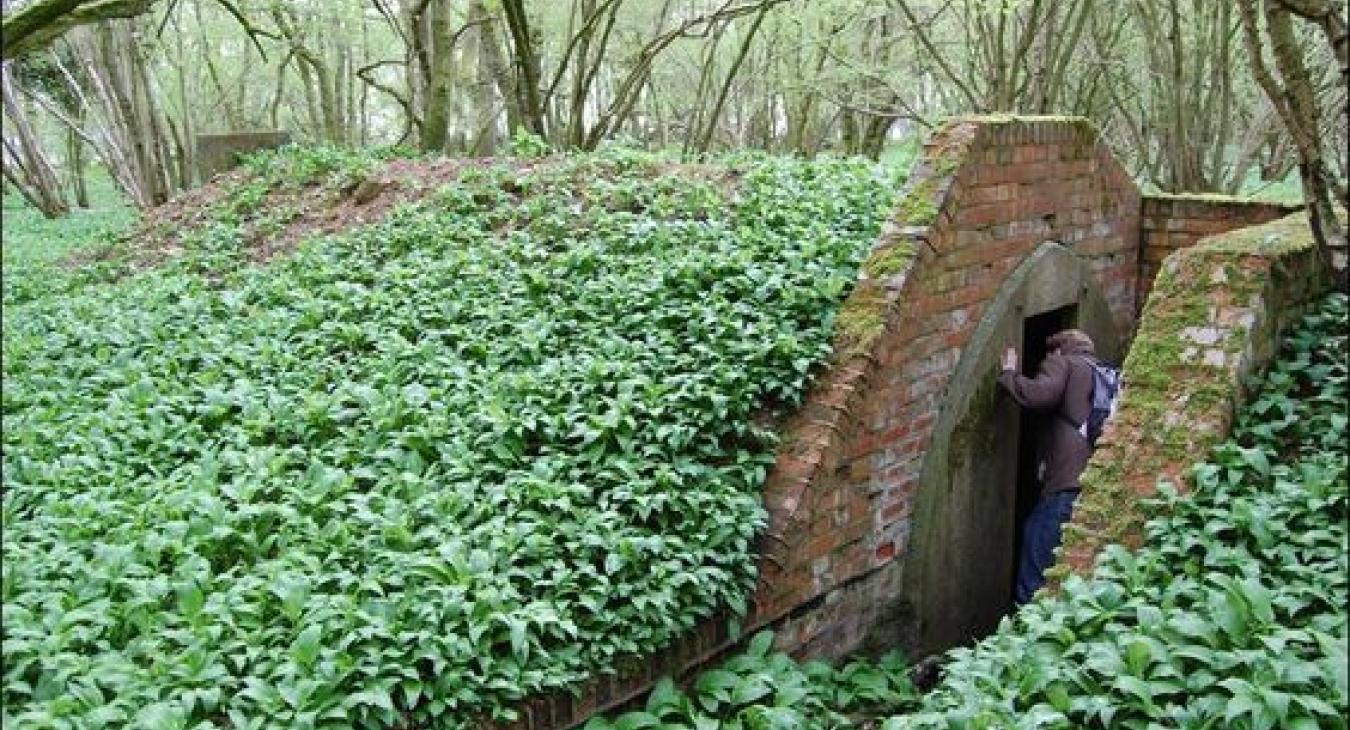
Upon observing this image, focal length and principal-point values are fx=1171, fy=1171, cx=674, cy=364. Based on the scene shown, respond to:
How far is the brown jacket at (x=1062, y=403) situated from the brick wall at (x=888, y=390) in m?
0.49

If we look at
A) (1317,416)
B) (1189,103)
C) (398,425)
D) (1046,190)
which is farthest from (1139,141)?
(398,425)

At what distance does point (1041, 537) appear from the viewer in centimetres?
704

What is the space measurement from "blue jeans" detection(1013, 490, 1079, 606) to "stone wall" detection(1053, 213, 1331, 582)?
1763 millimetres

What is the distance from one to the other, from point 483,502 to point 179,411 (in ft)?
6.46

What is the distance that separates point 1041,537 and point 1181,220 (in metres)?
3.06

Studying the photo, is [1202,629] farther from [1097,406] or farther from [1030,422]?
[1030,422]

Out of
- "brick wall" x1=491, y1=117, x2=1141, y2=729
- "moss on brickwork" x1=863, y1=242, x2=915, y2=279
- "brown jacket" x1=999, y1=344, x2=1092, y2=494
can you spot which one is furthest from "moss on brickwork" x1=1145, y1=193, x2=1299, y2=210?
"moss on brickwork" x1=863, y1=242, x2=915, y2=279

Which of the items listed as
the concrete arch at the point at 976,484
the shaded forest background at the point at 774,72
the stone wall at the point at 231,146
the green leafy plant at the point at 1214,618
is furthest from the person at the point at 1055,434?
the stone wall at the point at 231,146

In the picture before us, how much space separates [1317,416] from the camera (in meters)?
4.89

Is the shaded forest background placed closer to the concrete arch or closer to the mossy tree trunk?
the mossy tree trunk

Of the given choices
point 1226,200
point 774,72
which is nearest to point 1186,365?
point 1226,200

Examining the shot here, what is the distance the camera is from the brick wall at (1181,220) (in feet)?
28.2

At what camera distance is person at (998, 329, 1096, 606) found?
Result: 272 inches

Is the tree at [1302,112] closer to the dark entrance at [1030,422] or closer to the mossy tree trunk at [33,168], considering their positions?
the dark entrance at [1030,422]
